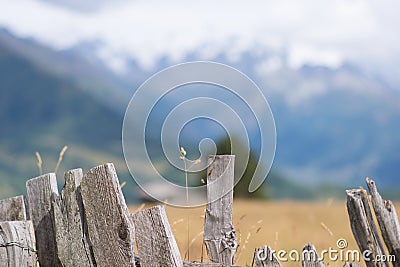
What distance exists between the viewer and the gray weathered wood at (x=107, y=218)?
118 inches

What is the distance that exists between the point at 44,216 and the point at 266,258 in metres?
1.37

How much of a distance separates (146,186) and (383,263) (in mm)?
1286

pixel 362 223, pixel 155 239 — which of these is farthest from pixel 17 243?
pixel 362 223

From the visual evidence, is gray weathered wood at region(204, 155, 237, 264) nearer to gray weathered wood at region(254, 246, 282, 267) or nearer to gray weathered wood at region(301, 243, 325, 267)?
gray weathered wood at region(254, 246, 282, 267)

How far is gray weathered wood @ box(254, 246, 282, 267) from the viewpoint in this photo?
272 cm

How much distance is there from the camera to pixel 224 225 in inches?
118

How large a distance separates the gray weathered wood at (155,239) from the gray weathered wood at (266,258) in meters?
0.39

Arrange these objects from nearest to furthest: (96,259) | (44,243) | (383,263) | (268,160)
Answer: (383,263)
(268,160)
(96,259)
(44,243)

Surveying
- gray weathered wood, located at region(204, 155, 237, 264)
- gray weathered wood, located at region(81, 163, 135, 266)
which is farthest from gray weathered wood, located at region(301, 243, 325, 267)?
gray weathered wood, located at region(81, 163, 135, 266)

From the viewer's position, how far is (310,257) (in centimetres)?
269

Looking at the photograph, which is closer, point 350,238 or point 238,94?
point 238,94

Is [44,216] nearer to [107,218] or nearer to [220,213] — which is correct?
[107,218]

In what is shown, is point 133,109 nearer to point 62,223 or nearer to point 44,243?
point 62,223

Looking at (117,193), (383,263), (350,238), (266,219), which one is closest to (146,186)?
(117,193)
